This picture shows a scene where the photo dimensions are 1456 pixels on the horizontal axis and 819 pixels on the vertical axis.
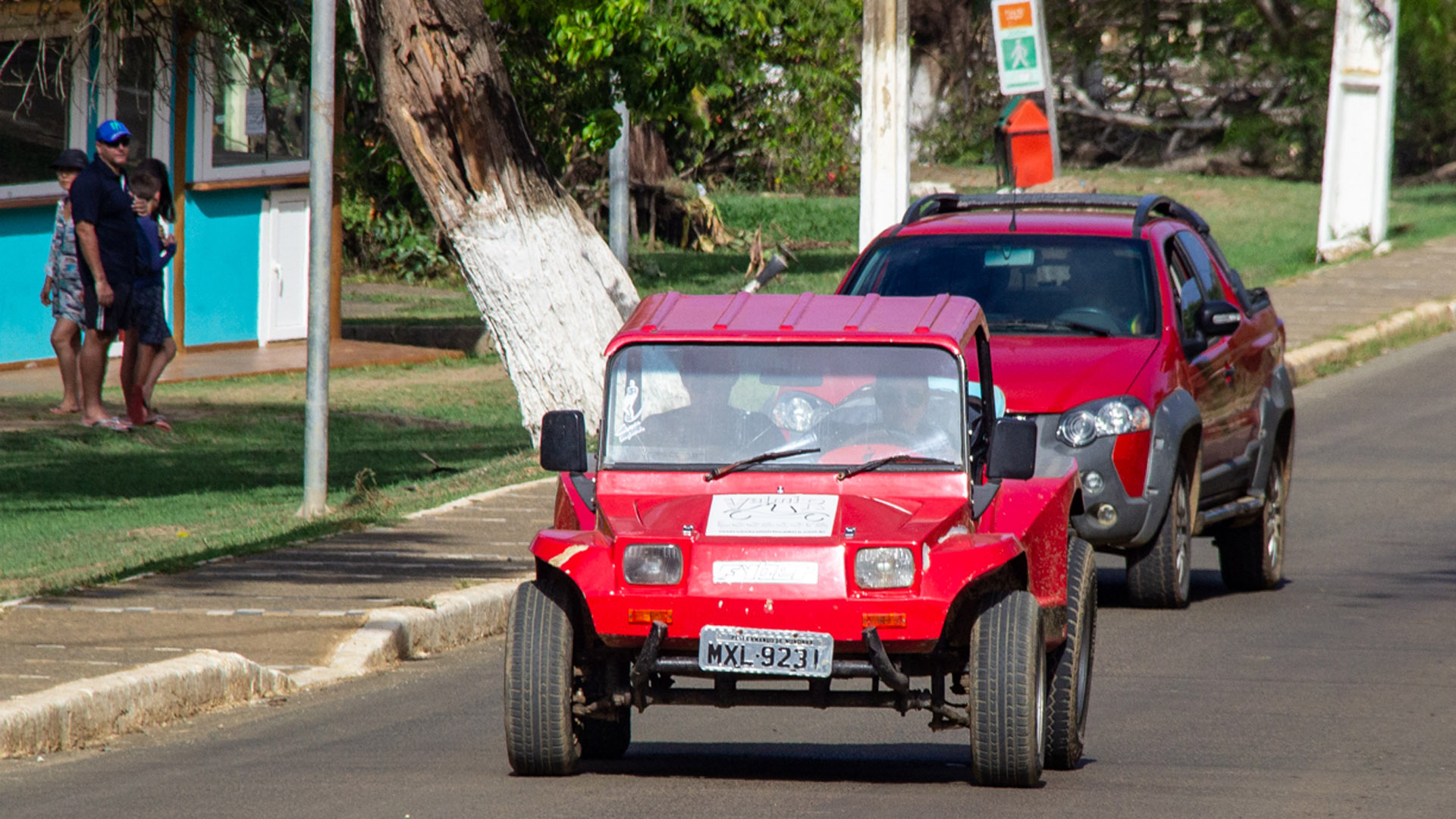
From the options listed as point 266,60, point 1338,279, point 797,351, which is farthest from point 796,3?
point 797,351

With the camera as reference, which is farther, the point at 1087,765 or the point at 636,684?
the point at 1087,765

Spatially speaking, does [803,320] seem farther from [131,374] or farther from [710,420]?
[131,374]

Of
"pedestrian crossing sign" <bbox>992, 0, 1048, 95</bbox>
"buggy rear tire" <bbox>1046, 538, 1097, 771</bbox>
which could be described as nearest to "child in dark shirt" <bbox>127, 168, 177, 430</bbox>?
"pedestrian crossing sign" <bbox>992, 0, 1048, 95</bbox>

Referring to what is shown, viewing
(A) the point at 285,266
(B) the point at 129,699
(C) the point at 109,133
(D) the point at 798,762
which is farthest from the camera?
(A) the point at 285,266

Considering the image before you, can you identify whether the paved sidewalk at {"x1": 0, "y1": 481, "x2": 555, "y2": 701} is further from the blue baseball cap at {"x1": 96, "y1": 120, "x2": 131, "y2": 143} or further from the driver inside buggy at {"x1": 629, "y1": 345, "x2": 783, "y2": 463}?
the blue baseball cap at {"x1": 96, "y1": 120, "x2": 131, "y2": 143}

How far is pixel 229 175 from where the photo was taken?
1964 cm

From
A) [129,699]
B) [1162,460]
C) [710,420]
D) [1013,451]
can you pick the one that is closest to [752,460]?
[710,420]

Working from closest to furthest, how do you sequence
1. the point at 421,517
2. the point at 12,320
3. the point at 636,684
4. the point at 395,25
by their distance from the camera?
the point at 636,684 → the point at 421,517 → the point at 395,25 → the point at 12,320

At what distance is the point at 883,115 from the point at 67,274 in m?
6.33

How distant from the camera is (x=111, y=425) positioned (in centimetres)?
1460

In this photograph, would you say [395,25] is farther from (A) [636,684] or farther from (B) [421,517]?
(A) [636,684]

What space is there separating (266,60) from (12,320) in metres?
3.51

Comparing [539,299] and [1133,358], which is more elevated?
[539,299]

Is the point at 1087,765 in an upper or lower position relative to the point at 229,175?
lower
